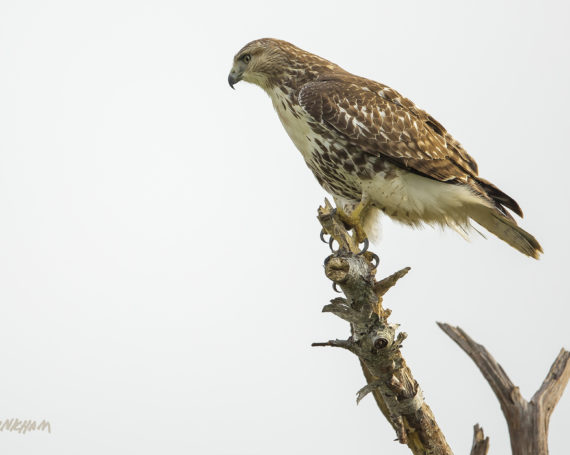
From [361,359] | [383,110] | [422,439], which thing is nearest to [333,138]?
[383,110]

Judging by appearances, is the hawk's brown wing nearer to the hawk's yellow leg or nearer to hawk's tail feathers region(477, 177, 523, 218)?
hawk's tail feathers region(477, 177, 523, 218)

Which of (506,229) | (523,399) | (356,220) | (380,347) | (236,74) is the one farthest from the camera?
(236,74)

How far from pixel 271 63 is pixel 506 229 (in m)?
→ 2.72

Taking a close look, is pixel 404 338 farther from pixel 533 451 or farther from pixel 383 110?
pixel 383 110

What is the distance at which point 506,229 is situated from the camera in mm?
7098

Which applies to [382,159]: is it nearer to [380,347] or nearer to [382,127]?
[382,127]

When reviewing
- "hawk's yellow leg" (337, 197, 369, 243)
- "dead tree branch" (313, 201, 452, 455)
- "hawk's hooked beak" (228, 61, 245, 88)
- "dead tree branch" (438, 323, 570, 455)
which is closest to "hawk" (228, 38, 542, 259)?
"hawk's yellow leg" (337, 197, 369, 243)

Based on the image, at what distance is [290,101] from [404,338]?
287 cm

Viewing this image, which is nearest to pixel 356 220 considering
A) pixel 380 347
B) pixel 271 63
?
pixel 380 347

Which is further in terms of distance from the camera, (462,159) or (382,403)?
(462,159)

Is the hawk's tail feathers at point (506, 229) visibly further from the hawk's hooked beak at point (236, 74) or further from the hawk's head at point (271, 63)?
the hawk's hooked beak at point (236, 74)

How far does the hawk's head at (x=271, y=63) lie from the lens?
25.1 feet

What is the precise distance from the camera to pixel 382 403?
5758 millimetres

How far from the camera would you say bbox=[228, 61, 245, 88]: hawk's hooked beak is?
802cm
